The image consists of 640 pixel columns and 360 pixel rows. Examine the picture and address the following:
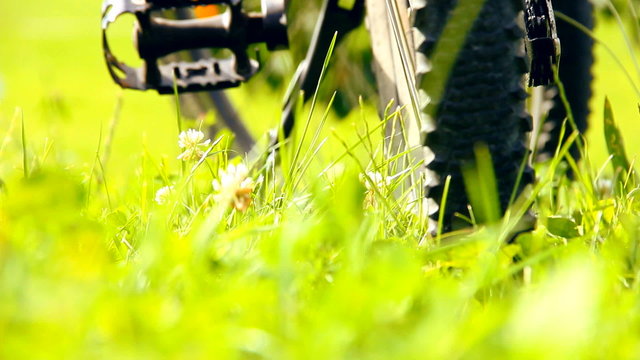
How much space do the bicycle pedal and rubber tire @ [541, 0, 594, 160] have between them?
2.31 ft

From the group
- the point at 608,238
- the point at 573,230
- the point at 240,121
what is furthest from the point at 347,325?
the point at 240,121

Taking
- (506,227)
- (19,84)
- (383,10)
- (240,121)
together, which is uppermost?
(383,10)

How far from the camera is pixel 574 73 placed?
6.58 feet

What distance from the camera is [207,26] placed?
1.71m

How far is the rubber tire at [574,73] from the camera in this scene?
1987 mm

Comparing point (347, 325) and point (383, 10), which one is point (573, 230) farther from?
point (347, 325)

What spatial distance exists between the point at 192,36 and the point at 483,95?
2.47 ft

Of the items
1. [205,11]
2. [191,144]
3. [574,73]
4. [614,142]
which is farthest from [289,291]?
[205,11]

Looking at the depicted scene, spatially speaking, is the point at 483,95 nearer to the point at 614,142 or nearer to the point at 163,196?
the point at 614,142

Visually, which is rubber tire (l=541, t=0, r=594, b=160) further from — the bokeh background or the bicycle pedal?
the bicycle pedal

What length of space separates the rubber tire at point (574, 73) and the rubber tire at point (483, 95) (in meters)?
0.87

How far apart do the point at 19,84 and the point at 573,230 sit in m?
5.09

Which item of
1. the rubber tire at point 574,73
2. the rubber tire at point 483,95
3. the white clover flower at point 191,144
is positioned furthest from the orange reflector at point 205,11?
the rubber tire at point 483,95

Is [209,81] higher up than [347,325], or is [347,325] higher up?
[347,325]
